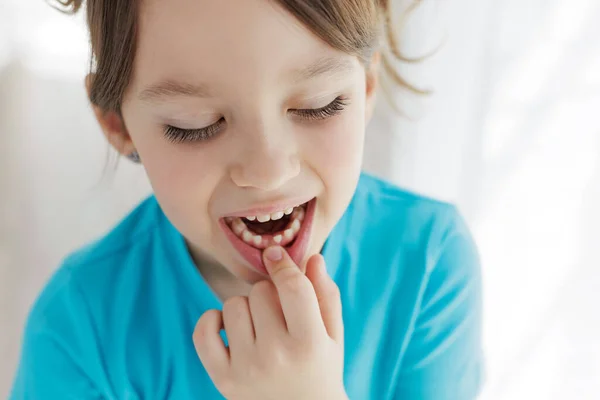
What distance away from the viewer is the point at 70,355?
821 mm

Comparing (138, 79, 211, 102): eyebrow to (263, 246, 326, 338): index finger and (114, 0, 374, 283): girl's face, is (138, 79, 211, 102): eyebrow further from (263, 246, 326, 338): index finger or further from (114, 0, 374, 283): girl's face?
(263, 246, 326, 338): index finger

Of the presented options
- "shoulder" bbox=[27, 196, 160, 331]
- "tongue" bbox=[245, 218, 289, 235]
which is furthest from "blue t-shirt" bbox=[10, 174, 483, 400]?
"tongue" bbox=[245, 218, 289, 235]

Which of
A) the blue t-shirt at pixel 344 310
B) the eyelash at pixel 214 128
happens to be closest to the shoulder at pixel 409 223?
the blue t-shirt at pixel 344 310

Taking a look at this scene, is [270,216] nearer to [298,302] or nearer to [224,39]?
[298,302]

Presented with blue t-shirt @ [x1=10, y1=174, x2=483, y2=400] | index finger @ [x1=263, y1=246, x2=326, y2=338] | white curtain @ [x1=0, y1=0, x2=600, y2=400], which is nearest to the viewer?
index finger @ [x1=263, y1=246, x2=326, y2=338]

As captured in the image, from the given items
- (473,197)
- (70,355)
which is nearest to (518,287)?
(473,197)

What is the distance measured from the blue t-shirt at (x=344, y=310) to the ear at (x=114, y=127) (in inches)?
5.4

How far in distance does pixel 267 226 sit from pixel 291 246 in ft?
0.14

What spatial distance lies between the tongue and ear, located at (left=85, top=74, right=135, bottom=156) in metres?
0.16

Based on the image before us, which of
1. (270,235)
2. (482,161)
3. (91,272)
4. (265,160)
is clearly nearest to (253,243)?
(270,235)

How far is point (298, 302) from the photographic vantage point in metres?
0.69

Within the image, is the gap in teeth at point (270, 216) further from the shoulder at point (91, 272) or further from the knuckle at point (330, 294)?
the shoulder at point (91, 272)

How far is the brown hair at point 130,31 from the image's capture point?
63 centimetres

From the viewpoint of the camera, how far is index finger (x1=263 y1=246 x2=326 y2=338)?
2.26 feet
